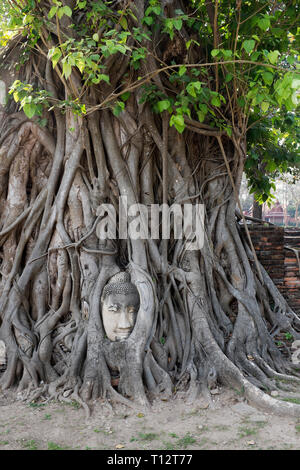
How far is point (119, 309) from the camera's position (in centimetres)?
354

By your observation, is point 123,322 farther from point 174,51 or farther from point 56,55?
point 174,51

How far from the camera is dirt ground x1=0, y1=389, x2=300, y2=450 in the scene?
8.64 feet

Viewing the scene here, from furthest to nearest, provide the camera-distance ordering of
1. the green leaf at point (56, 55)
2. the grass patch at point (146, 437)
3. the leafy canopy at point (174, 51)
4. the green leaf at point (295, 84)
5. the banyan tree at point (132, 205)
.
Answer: the banyan tree at point (132, 205) → the leafy canopy at point (174, 51) → the green leaf at point (56, 55) → the grass patch at point (146, 437) → the green leaf at point (295, 84)

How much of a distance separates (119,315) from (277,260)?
2527 mm

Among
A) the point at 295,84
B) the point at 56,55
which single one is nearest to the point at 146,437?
the point at 295,84

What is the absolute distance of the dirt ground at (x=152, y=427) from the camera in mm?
2633

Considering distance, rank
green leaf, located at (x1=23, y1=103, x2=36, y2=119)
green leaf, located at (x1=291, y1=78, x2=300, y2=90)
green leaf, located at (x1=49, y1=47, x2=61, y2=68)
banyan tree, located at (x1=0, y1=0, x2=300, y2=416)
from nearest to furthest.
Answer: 1. green leaf, located at (x1=291, y1=78, x2=300, y2=90)
2. green leaf, located at (x1=49, y1=47, x2=61, y2=68)
3. green leaf, located at (x1=23, y1=103, x2=36, y2=119)
4. banyan tree, located at (x1=0, y1=0, x2=300, y2=416)

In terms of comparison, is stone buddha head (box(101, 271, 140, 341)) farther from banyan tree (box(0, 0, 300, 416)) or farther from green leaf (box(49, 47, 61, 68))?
green leaf (box(49, 47, 61, 68))

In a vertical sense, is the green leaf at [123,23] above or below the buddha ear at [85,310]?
above

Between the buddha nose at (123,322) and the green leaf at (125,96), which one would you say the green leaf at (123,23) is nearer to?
the green leaf at (125,96)

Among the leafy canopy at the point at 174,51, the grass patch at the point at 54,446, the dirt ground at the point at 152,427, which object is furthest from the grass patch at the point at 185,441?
the leafy canopy at the point at 174,51

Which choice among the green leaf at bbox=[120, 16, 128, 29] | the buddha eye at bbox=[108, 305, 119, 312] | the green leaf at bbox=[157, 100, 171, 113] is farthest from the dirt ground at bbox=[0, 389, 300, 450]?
the green leaf at bbox=[120, 16, 128, 29]
